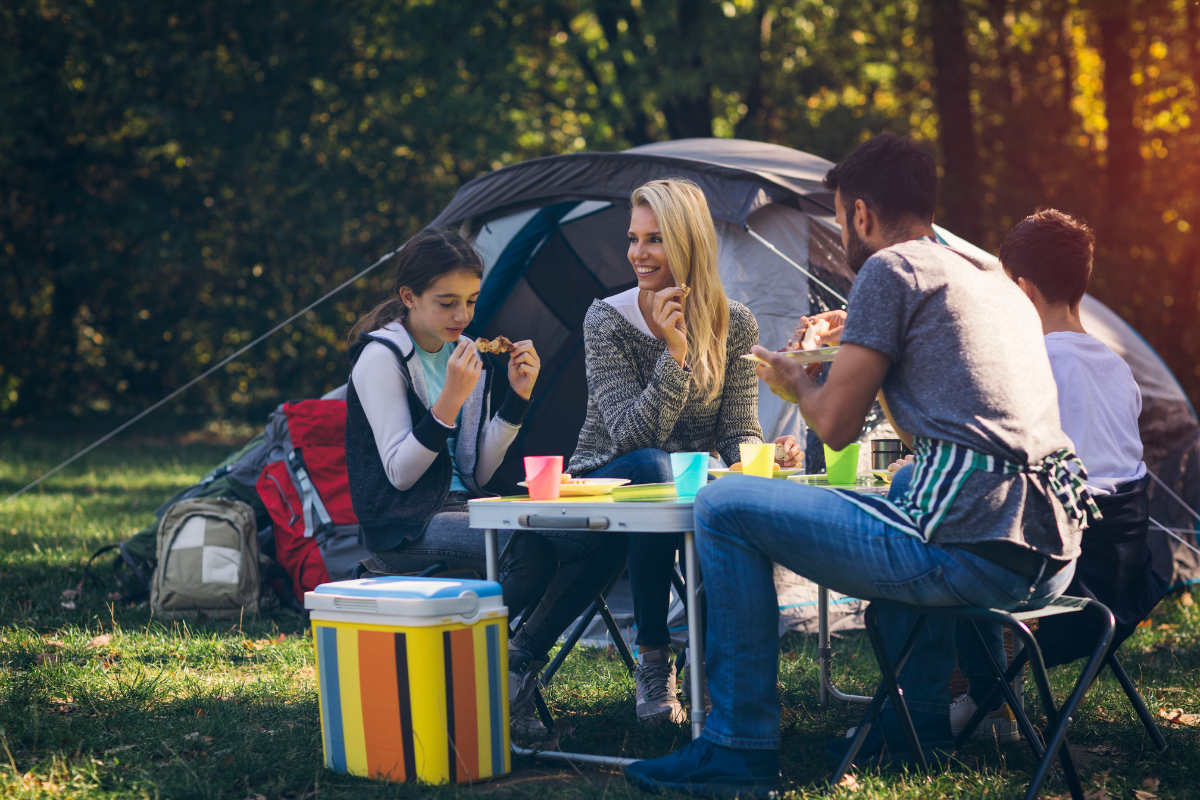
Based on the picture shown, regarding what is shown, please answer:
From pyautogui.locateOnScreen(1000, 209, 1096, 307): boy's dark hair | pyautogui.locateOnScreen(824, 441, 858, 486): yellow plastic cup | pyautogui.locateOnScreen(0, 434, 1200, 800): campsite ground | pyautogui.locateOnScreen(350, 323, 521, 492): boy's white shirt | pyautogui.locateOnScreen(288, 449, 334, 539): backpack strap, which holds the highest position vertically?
pyautogui.locateOnScreen(1000, 209, 1096, 307): boy's dark hair

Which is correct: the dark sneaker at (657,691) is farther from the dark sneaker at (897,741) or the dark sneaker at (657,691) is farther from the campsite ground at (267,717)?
the dark sneaker at (897,741)

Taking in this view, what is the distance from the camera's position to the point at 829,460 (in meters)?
2.42

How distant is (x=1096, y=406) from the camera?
8.31ft

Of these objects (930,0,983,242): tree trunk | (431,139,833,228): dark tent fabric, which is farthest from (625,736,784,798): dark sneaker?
(930,0,983,242): tree trunk

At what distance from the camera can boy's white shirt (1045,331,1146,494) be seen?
250 centimetres

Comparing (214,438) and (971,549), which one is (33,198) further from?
(971,549)

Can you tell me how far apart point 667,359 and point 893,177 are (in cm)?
94

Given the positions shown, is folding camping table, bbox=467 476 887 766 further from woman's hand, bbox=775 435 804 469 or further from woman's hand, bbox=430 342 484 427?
woman's hand, bbox=775 435 804 469

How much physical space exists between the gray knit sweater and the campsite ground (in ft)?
2.47

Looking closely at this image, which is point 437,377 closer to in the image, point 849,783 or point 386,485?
point 386,485

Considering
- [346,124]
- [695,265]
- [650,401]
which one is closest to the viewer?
[650,401]

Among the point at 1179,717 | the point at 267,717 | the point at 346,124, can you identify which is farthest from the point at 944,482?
the point at 346,124

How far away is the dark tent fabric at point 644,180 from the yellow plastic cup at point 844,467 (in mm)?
1660

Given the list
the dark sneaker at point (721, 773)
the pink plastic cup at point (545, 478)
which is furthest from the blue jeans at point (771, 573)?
the pink plastic cup at point (545, 478)
